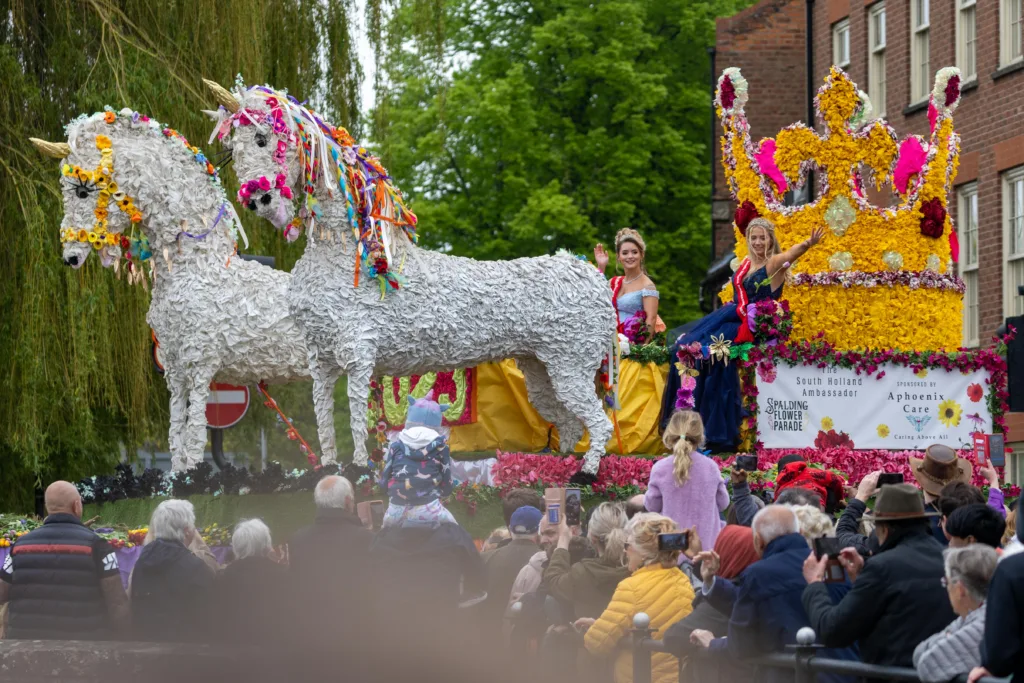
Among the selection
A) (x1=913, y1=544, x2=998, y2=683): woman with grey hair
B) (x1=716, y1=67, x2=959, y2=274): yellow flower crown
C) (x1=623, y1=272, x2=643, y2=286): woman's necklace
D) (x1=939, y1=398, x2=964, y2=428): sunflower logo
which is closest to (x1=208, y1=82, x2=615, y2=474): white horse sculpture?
(x1=623, y1=272, x2=643, y2=286): woman's necklace

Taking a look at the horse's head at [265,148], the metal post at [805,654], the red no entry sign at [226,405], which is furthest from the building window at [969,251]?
the metal post at [805,654]

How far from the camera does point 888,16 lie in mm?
28500

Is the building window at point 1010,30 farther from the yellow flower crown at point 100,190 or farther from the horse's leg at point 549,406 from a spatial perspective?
the yellow flower crown at point 100,190

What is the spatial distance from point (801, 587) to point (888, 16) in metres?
23.0

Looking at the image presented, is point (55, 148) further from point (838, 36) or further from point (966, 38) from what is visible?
point (838, 36)

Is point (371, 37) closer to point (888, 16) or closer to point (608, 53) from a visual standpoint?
point (888, 16)

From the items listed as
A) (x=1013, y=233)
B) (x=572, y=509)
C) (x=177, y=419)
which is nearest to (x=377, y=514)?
(x=572, y=509)

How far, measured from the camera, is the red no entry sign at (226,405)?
16656mm

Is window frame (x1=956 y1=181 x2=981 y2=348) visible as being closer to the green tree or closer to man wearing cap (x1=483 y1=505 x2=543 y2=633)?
the green tree

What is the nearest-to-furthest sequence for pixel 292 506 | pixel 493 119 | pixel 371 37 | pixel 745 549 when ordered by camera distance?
pixel 745 549, pixel 292 506, pixel 371 37, pixel 493 119

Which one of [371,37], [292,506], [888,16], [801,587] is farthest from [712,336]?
[888,16]

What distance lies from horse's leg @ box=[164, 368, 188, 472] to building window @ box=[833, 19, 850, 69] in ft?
66.4

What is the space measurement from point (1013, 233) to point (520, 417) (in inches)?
432

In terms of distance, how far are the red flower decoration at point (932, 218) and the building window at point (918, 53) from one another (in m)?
12.1
